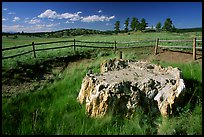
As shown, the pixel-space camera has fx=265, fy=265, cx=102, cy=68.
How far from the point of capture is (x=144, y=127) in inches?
216

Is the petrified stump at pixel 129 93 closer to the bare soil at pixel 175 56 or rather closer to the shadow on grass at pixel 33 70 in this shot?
the shadow on grass at pixel 33 70

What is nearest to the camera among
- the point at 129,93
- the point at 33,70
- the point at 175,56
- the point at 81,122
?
the point at 81,122

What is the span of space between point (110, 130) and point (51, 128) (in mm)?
1232

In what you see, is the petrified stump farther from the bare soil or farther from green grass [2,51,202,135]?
the bare soil

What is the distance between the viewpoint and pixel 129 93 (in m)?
6.39

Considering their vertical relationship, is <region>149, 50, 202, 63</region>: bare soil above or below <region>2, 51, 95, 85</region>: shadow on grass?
above

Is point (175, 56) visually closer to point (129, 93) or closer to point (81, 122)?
point (129, 93)

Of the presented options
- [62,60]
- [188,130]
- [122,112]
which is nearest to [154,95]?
[122,112]

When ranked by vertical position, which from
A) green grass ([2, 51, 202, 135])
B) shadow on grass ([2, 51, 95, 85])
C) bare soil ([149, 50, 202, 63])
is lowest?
green grass ([2, 51, 202, 135])

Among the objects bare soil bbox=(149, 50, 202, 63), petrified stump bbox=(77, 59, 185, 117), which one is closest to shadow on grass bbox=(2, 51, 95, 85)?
petrified stump bbox=(77, 59, 185, 117)

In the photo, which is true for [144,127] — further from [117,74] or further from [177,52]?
[177,52]

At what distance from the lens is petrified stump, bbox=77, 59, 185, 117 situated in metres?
6.17

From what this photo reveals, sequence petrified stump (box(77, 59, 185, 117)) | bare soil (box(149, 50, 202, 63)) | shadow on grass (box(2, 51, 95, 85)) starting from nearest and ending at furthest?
petrified stump (box(77, 59, 185, 117)), shadow on grass (box(2, 51, 95, 85)), bare soil (box(149, 50, 202, 63))

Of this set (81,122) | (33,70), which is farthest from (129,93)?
(33,70)
